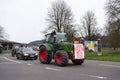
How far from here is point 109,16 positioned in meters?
51.2

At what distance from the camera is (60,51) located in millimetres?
21422

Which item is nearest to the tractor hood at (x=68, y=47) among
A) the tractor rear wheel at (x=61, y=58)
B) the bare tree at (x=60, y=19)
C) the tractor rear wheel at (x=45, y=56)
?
the tractor rear wheel at (x=61, y=58)

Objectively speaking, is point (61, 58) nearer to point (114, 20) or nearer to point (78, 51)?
point (78, 51)

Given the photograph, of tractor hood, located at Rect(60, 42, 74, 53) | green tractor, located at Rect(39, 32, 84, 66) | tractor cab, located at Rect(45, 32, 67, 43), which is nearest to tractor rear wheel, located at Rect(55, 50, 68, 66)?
green tractor, located at Rect(39, 32, 84, 66)

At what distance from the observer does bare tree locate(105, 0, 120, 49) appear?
49.0 metres

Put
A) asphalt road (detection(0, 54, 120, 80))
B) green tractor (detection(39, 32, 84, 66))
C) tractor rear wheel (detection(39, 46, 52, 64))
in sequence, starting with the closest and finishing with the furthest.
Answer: asphalt road (detection(0, 54, 120, 80))
green tractor (detection(39, 32, 84, 66))
tractor rear wheel (detection(39, 46, 52, 64))

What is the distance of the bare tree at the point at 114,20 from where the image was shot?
4900 centimetres

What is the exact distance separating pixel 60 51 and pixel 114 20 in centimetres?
2992

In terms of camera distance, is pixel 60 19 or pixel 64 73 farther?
pixel 60 19

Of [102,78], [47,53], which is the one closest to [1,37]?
[47,53]

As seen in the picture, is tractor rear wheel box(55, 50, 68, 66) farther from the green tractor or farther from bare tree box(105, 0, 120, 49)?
bare tree box(105, 0, 120, 49)

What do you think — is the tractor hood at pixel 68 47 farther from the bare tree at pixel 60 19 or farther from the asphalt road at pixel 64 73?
the bare tree at pixel 60 19

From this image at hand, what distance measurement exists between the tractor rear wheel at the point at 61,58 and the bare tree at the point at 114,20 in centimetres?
2864

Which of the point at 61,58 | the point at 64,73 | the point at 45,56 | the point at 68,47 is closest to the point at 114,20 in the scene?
the point at 45,56
